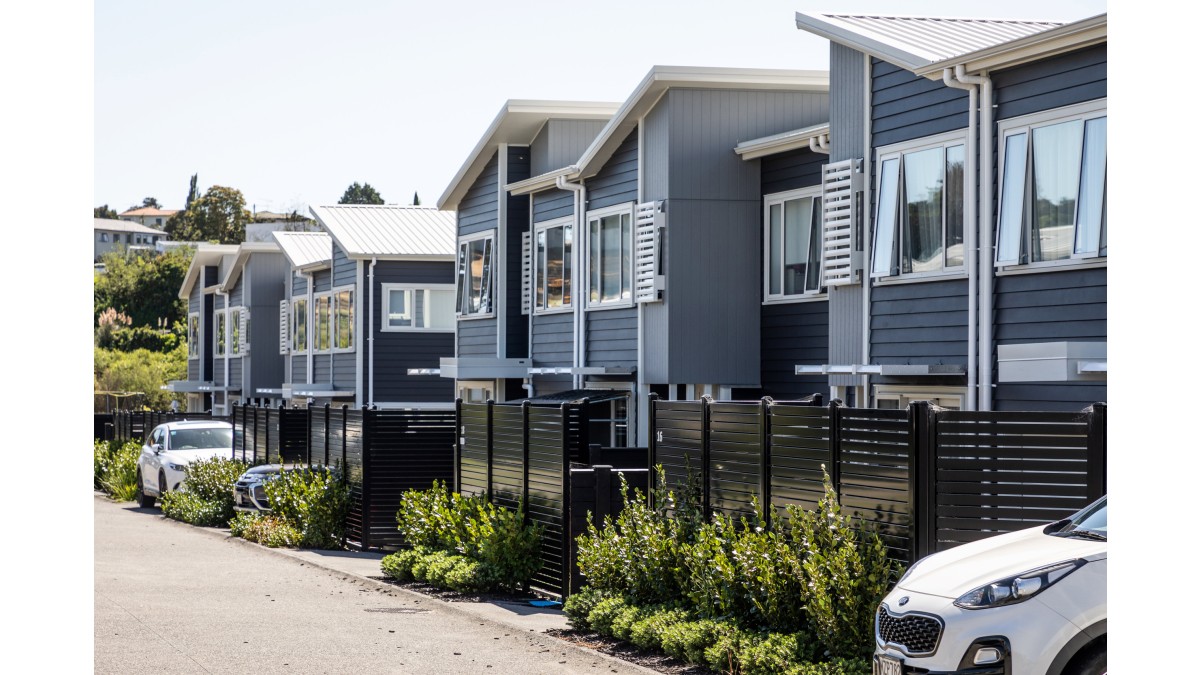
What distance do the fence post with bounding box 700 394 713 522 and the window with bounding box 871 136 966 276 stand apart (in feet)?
14.6

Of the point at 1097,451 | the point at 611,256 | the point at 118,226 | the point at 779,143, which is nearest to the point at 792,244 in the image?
the point at 779,143

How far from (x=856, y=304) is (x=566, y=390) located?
8.76m

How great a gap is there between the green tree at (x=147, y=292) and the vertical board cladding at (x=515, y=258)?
208 feet

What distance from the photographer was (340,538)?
21.0 metres

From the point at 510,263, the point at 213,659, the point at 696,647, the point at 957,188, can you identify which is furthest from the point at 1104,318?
the point at 510,263

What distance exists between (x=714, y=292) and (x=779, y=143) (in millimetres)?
2429

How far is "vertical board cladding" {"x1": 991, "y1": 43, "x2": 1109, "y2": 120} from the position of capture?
13.9 meters

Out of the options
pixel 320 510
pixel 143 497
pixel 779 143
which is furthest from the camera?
pixel 143 497

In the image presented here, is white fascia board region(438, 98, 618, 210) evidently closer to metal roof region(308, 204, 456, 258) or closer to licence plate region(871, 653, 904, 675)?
metal roof region(308, 204, 456, 258)

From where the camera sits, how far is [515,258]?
27531 millimetres

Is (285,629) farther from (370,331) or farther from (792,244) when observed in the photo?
(370,331)

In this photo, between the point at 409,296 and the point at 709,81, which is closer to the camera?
the point at 709,81

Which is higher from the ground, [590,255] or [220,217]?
[220,217]

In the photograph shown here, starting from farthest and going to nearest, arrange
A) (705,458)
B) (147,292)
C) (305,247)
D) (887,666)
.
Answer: (147,292) → (305,247) → (705,458) → (887,666)
